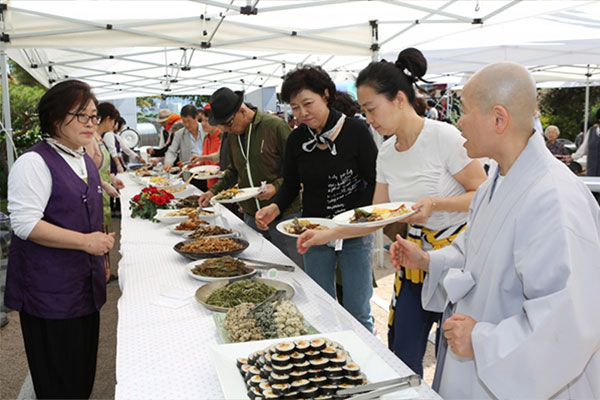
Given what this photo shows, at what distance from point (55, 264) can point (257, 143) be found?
1.54m

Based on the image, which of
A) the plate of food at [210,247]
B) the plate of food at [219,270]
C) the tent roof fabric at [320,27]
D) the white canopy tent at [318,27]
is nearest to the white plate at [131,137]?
the tent roof fabric at [320,27]

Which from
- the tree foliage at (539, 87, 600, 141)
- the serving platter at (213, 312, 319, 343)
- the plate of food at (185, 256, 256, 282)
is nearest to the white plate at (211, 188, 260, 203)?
the plate of food at (185, 256, 256, 282)

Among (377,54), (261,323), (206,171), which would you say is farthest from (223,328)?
(377,54)

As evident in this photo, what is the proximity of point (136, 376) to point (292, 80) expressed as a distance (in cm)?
170

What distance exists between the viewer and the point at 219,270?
2125mm

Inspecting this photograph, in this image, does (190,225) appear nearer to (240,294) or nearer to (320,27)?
(240,294)

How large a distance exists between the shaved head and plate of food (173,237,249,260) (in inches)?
57.4

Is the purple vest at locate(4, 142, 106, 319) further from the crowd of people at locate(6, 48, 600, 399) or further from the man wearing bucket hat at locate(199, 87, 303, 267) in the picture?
the man wearing bucket hat at locate(199, 87, 303, 267)

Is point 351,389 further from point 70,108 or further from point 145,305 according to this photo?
point 70,108

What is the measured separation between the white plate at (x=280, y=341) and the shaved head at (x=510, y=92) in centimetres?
72

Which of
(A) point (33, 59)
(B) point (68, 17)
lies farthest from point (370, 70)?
(A) point (33, 59)

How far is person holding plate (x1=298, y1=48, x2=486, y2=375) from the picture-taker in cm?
207

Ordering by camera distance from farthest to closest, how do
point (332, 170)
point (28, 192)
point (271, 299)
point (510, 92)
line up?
point (332, 170)
point (28, 192)
point (271, 299)
point (510, 92)

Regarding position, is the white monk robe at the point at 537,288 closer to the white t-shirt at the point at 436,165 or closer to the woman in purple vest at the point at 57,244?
the white t-shirt at the point at 436,165
